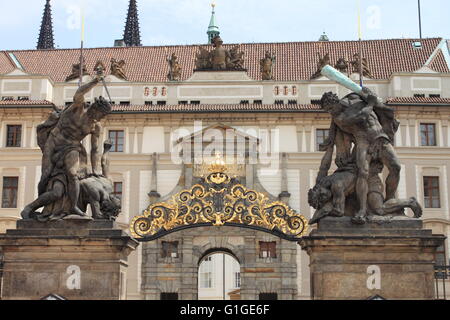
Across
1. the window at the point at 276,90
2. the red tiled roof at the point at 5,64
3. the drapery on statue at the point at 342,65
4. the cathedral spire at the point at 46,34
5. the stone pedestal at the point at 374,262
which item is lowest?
the stone pedestal at the point at 374,262

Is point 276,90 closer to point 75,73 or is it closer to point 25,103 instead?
point 75,73

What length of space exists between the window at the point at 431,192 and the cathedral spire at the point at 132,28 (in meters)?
40.7

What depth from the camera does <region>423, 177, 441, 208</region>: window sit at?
121ft

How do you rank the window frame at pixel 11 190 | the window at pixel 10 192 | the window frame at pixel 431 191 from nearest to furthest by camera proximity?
1. the window frame at pixel 431 191
2. the window frame at pixel 11 190
3. the window at pixel 10 192

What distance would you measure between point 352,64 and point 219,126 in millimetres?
8626

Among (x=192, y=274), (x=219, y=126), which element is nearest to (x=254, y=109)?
(x=219, y=126)

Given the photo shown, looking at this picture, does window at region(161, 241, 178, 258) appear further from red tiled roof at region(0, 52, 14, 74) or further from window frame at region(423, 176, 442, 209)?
red tiled roof at region(0, 52, 14, 74)

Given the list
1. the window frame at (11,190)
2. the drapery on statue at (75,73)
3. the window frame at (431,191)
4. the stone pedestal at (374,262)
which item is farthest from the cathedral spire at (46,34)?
the stone pedestal at (374,262)

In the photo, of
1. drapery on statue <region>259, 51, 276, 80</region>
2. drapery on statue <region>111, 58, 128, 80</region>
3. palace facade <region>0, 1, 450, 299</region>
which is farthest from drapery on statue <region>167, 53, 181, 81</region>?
drapery on statue <region>259, 51, 276, 80</region>

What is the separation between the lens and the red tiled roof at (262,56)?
137ft

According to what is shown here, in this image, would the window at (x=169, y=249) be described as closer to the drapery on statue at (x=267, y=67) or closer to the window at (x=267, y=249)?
the window at (x=267, y=249)

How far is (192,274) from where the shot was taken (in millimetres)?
35906

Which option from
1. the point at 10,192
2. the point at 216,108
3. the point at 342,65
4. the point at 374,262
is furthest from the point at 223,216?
the point at 342,65
